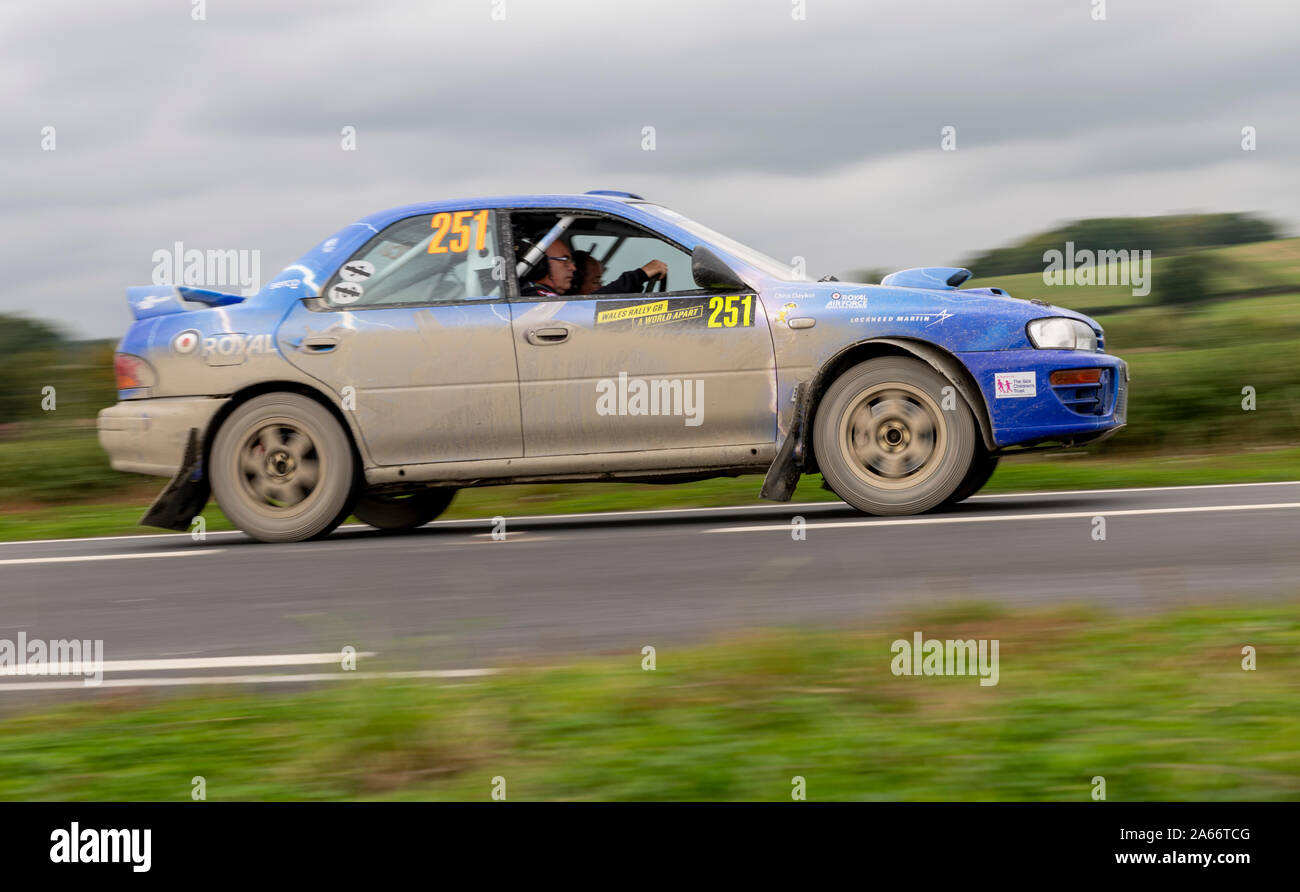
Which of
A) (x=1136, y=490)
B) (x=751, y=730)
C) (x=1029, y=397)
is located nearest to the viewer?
(x=751, y=730)

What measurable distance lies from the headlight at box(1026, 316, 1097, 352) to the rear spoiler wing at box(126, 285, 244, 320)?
428 centimetres

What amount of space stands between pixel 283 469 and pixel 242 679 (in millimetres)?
3550

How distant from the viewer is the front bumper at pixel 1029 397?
702 centimetres

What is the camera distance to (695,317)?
730 cm

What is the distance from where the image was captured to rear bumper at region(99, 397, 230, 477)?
7.75 m

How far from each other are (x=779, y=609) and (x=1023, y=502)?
3.47 m

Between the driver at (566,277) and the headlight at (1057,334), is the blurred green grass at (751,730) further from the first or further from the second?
the driver at (566,277)

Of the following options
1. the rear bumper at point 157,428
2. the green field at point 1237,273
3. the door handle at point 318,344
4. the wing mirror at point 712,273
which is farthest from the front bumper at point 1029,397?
the green field at point 1237,273

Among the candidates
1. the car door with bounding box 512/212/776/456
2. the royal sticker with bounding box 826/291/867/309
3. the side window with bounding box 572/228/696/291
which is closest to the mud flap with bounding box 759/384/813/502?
the car door with bounding box 512/212/776/456

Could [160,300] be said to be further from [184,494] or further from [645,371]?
[645,371]

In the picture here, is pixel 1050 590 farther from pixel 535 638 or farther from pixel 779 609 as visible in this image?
pixel 535 638

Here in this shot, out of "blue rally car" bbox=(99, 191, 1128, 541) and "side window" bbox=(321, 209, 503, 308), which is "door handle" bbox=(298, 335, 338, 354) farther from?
"side window" bbox=(321, 209, 503, 308)

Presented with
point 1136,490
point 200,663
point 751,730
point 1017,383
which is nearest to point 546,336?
point 1017,383

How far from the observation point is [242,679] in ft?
14.2
